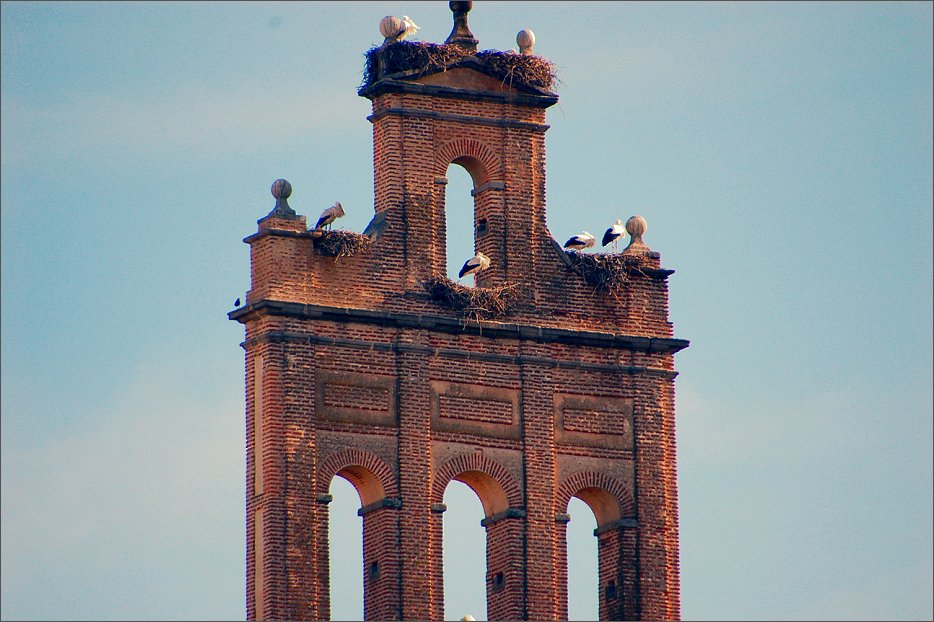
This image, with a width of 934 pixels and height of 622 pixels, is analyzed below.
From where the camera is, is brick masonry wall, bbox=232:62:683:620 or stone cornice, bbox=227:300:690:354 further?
stone cornice, bbox=227:300:690:354

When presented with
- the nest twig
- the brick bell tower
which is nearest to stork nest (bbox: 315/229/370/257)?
the brick bell tower

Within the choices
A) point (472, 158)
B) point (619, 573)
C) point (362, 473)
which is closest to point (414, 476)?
point (362, 473)

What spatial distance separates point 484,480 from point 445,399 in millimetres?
1478

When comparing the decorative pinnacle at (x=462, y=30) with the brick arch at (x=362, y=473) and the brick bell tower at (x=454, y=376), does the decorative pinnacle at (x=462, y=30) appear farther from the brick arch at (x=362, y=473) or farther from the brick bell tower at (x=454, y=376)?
the brick arch at (x=362, y=473)

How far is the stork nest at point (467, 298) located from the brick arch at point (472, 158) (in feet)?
6.33

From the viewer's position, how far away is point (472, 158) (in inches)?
2867

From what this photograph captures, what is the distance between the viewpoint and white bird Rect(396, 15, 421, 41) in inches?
2852

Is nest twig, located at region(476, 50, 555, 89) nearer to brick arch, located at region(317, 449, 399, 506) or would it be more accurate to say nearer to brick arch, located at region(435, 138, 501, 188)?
brick arch, located at region(435, 138, 501, 188)

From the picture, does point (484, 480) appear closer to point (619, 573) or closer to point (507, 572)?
point (507, 572)

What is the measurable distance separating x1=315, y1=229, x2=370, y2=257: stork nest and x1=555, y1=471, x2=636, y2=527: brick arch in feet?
16.7

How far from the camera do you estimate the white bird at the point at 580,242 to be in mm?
73125

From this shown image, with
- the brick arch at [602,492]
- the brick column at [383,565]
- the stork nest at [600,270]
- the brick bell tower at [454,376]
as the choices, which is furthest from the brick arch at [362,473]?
the stork nest at [600,270]
